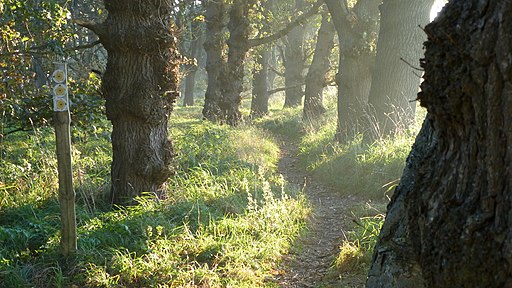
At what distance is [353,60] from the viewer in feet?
34.9

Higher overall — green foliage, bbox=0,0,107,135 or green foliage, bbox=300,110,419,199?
green foliage, bbox=0,0,107,135

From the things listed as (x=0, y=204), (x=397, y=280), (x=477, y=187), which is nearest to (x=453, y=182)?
(x=477, y=187)

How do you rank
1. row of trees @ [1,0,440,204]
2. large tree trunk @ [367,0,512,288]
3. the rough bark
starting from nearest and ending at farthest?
large tree trunk @ [367,0,512,288], the rough bark, row of trees @ [1,0,440,204]

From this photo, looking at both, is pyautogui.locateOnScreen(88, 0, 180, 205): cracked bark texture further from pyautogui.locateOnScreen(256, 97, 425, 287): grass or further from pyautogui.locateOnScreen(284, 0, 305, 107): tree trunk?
pyautogui.locateOnScreen(284, 0, 305, 107): tree trunk

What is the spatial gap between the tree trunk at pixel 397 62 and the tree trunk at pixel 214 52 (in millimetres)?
7289

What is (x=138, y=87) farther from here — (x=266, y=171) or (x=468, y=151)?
(x=468, y=151)

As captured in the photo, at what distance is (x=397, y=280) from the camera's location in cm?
234

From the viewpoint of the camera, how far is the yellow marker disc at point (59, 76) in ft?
15.1

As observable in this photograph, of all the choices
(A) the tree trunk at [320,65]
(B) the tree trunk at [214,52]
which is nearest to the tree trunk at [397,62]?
(A) the tree trunk at [320,65]

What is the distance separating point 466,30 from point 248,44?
1386 cm

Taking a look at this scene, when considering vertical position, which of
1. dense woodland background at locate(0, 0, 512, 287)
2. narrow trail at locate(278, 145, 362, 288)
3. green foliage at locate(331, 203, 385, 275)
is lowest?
narrow trail at locate(278, 145, 362, 288)

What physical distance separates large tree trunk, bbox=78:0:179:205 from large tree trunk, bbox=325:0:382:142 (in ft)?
17.5

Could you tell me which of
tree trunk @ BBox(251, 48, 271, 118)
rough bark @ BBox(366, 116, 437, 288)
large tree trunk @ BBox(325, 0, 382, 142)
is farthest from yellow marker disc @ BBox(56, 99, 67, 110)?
tree trunk @ BBox(251, 48, 271, 118)

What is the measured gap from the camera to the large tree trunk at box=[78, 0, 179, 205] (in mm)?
5883
